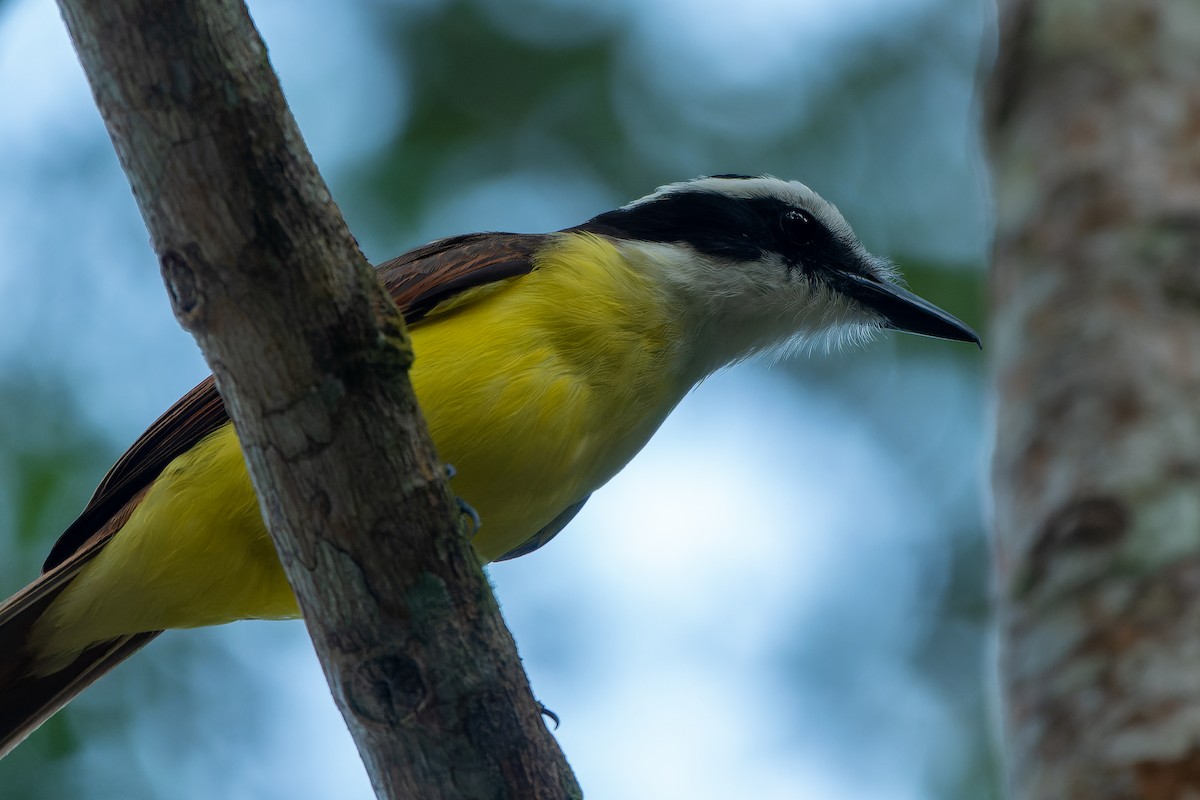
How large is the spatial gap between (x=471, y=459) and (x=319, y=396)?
3.54 ft

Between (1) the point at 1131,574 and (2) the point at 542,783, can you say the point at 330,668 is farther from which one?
(1) the point at 1131,574

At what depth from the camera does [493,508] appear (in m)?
3.78

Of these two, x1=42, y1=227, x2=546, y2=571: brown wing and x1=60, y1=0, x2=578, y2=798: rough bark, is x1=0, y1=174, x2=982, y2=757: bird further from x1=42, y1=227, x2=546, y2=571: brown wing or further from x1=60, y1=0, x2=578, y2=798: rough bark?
x1=60, y1=0, x2=578, y2=798: rough bark

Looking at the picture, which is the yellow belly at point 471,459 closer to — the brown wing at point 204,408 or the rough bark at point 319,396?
the brown wing at point 204,408

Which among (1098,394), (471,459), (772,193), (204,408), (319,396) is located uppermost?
(772,193)

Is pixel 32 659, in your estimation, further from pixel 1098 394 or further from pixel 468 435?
pixel 1098 394

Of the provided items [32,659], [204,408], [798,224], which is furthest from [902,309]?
[32,659]

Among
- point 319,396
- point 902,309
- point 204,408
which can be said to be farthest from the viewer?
point 902,309

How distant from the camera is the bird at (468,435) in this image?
3.62 meters

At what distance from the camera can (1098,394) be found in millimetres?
2146

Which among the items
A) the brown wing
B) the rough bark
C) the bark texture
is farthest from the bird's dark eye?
the rough bark

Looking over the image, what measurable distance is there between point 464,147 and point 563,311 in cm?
354

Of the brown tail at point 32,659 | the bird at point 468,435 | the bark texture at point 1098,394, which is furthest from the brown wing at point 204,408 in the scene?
the bark texture at point 1098,394

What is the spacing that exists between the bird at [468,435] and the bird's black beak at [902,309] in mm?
602
